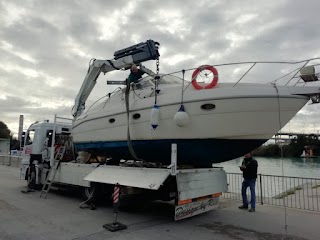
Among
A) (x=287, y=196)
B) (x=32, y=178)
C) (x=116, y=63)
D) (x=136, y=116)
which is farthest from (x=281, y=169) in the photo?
(x=136, y=116)

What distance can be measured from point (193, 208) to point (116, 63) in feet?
15.5

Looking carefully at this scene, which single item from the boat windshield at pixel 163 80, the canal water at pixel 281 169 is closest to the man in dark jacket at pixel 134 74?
A: the boat windshield at pixel 163 80

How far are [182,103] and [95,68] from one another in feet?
14.2

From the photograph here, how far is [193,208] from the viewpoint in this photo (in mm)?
6188

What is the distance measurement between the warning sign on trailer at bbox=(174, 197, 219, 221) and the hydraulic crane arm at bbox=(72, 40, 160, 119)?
383 cm

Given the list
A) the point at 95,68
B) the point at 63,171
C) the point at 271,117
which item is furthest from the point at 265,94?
the point at 63,171

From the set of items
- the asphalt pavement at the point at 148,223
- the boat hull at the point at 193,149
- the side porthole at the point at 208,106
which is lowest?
the asphalt pavement at the point at 148,223

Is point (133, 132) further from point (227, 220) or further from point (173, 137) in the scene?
point (227, 220)

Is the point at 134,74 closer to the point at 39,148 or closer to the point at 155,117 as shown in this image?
the point at 155,117

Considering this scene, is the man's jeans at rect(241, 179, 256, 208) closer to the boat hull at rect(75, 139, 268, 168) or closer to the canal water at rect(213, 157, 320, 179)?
the boat hull at rect(75, 139, 268, 168)

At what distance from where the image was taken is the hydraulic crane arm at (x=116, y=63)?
783 centimetres

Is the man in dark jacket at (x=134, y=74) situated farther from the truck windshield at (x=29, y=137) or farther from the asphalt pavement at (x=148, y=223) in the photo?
the truck windshield at (x=29, y=137)

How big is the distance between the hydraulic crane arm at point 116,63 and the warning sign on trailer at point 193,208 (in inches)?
151

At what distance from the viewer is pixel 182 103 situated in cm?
629
